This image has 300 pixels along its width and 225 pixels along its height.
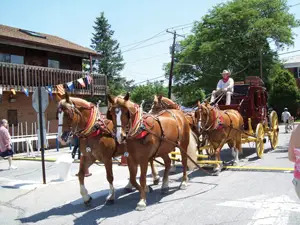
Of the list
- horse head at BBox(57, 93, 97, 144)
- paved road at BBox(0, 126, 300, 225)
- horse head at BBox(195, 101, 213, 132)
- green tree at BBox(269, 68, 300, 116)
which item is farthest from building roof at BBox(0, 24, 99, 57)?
green tree at BBox(269, 68, 300, 116)

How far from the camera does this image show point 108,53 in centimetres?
4897

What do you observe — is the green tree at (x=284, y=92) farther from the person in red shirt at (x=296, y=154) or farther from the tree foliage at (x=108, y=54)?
the person in red shirt at (x=296, y=154)

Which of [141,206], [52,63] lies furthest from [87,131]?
[52,63]

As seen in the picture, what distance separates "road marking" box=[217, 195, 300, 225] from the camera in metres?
5.23

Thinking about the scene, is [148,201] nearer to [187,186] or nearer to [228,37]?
[187,186]

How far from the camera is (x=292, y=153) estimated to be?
387 centimetres

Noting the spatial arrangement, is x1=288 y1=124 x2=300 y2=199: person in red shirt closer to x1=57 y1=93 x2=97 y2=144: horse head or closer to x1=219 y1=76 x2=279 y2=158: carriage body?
x1=57 y1=93 x2=97 y2=144: horse head

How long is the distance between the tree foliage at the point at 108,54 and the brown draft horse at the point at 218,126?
3800 cm

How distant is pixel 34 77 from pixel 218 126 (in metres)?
13.5

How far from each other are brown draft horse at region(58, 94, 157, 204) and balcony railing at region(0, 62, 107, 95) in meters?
10.9

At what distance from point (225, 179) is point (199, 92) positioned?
37619 mm

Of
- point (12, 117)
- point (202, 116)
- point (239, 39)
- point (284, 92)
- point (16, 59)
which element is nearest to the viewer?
point (202, 116)

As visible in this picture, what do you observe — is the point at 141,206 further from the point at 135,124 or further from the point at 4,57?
the point at 4,57

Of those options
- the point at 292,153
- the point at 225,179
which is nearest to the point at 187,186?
the point at 225,179
